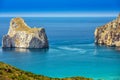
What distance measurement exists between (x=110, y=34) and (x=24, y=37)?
76.7ft

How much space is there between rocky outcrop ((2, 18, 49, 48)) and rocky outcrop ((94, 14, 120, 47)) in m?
16.4

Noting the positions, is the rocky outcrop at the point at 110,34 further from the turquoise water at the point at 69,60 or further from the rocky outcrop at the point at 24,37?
the rocky outcrop at the point at 24,37

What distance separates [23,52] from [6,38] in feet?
34.5

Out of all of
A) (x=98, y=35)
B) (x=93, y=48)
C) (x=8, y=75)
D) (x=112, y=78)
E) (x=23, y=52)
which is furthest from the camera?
(x=98, y=35)

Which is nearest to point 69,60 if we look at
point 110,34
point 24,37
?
point 24,37

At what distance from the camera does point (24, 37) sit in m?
119

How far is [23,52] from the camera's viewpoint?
111 meters

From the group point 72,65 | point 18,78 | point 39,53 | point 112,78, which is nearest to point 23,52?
point 39,53

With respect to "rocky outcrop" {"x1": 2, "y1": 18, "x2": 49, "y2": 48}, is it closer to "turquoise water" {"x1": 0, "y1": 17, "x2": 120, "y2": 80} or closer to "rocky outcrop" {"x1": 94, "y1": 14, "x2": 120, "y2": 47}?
"turquoise water" {"x1": 0, "y1": 17, "x2": 120, "y2": 80}

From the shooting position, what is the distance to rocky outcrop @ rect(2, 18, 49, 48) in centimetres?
11738

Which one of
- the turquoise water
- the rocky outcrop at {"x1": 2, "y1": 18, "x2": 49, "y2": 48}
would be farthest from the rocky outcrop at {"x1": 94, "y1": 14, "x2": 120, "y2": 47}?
the rocky outcrop at {"x1": 2, "y1": 18, "x2": 49, "y2": 48}

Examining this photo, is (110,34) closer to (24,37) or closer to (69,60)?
(24,37)

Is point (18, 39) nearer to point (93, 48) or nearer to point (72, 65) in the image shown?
point (93, 48)

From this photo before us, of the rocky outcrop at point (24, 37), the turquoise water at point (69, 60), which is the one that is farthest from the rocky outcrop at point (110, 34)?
the rocky outcrop at point (24, 37)
